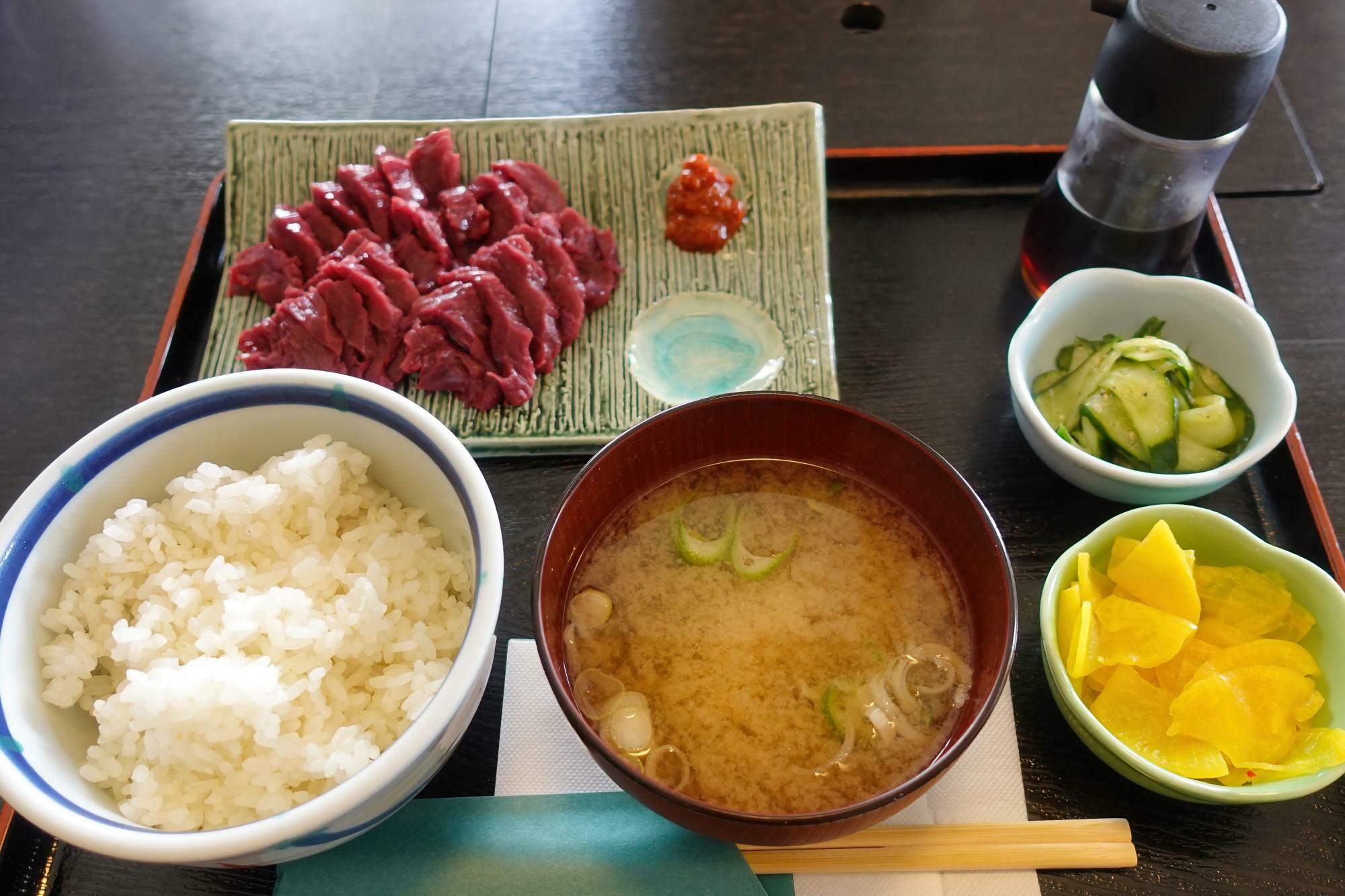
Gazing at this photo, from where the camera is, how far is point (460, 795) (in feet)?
4.76

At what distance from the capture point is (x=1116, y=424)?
1.71 metres

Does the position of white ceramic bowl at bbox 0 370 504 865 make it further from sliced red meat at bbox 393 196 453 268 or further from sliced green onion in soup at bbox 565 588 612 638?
sliced red meat at bbox 393 196 453 268

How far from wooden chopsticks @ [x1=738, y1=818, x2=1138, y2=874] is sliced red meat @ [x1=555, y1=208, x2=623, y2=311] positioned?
1.32 m

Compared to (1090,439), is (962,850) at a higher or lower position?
lower

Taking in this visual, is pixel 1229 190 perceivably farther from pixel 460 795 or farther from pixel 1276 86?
pixel 460 795

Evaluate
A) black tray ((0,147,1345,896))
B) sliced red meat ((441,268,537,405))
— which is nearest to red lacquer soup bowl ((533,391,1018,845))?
black tray ((0,147,1345,896))

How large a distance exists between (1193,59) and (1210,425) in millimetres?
669

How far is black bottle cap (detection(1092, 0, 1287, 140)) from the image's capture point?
156cm

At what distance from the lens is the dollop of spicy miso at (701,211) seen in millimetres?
2225

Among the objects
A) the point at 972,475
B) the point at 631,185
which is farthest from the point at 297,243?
the point at 972,475

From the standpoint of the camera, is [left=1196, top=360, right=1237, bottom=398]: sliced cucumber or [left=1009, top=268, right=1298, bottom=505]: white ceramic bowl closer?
[left=1009, top=268, right=1298, bottom=505]: white ceramic bowl

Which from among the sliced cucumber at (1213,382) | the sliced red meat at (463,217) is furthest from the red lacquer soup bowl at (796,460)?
the sliced red meat at (463,217)

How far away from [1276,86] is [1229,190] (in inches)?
19.5

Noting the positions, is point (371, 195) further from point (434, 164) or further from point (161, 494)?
point (161, 494)
